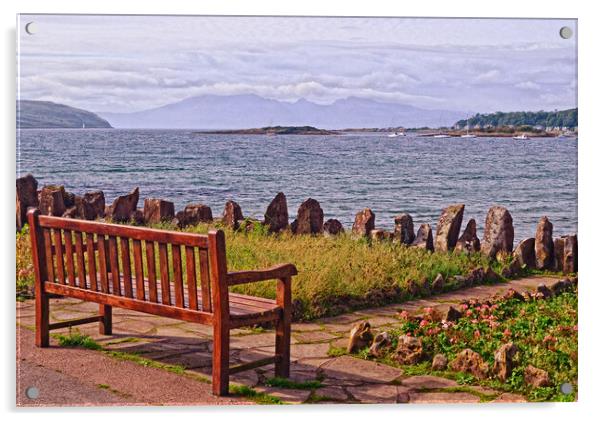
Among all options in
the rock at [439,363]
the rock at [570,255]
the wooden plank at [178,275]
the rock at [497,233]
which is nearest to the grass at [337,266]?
the rock at [497,233]

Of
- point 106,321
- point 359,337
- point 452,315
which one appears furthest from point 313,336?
point 106,321

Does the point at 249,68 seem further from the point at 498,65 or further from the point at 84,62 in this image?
the point at 498,65

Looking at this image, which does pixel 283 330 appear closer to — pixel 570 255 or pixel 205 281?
pixel 205 281

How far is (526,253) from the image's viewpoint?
8.80 meters

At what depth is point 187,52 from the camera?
24.7 ft

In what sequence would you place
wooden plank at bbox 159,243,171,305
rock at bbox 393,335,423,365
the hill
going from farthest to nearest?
the hill < rock at bbox 393,335,423,365 < wooden plank at bbox 159,243,171,305

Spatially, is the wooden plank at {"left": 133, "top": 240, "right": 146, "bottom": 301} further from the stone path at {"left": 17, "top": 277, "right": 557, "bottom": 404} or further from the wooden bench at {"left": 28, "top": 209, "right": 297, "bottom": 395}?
the stone path at {"left": 17, "top": 277, "right": 557, "bottom": 404}

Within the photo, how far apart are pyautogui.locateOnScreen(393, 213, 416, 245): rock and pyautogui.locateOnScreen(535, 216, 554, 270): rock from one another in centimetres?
104

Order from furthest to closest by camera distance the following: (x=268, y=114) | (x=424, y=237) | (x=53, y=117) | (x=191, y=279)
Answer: (x=424, y=237)
(x=268, y=114)
(x=53, y=117)
(x=191, y=279)

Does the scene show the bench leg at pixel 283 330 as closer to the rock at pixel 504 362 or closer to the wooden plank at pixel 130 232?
the wooden plank at pixel 130 232

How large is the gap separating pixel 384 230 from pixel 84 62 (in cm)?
287

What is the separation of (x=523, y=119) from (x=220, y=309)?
3.13 m

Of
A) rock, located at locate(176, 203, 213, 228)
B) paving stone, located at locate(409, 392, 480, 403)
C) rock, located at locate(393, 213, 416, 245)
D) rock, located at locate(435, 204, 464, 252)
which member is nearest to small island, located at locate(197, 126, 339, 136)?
rock, located at locate(176, 203, 213, 228)

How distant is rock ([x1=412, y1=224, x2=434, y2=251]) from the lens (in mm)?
8703
